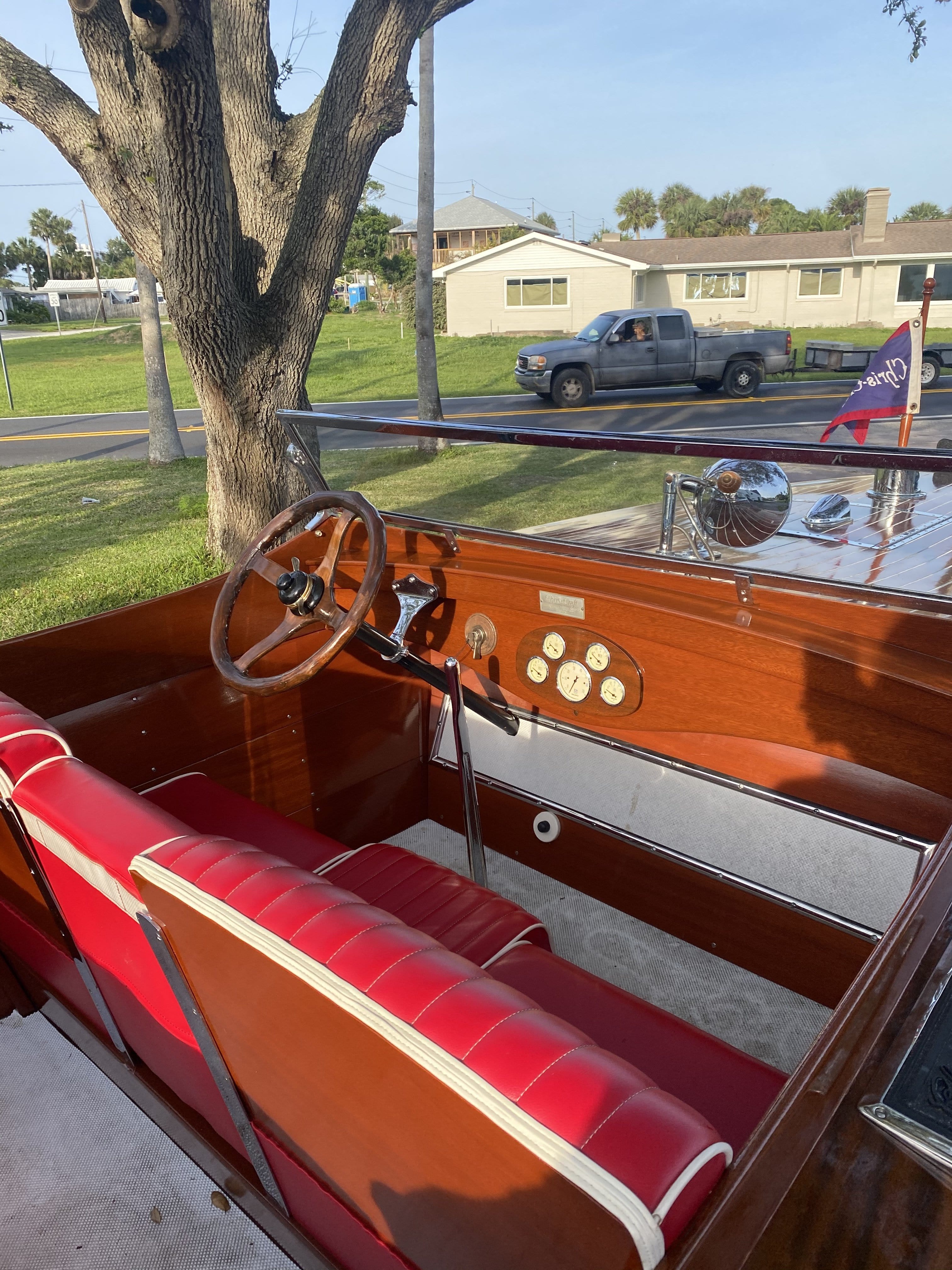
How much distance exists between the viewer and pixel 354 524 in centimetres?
263

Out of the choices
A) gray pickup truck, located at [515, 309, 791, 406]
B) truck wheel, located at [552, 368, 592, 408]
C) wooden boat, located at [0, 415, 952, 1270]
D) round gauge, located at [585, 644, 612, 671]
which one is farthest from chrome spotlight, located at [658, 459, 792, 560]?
gray pickup truck, located at [515, 309, 791, 406]

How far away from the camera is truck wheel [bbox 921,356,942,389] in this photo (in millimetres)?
14922

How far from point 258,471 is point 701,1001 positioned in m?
4.59

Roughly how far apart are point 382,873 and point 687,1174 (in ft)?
4.60

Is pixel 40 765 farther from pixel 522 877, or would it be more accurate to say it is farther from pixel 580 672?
pixel 522 877

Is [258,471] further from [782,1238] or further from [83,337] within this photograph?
[83,337]

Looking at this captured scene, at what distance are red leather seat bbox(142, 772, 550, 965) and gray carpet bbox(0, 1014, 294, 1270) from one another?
609 mm

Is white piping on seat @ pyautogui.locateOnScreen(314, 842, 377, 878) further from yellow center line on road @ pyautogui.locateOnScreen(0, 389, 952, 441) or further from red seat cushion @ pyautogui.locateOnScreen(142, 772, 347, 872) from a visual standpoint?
yellow center line on road @ pyautogui.locateOnScreen(0, 389, 952, 441)

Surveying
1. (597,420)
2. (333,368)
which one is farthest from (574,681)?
(333,368)

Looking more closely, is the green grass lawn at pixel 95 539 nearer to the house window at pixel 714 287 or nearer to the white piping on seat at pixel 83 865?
the white piping on seat at pixel 83 865

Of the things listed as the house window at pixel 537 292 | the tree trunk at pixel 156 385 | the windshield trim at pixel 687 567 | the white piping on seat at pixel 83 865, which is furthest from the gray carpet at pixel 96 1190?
the house window at pixel 537 292

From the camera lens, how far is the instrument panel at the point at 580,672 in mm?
2156

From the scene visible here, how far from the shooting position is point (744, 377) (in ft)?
42.6

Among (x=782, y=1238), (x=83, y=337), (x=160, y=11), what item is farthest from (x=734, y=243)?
(x=782, y=1238)
